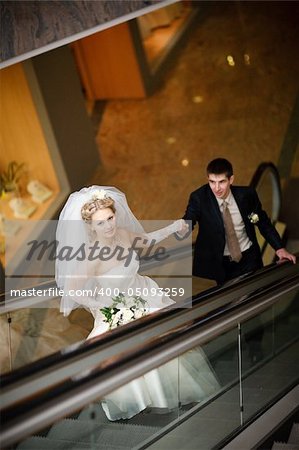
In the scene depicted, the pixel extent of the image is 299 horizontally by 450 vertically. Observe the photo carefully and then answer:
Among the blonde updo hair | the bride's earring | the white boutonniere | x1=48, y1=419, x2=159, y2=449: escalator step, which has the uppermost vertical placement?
the blonde updo hair

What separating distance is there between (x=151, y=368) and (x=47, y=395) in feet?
2.14

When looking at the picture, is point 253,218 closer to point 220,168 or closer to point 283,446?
point 220,168

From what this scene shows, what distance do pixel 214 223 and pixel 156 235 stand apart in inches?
20.6

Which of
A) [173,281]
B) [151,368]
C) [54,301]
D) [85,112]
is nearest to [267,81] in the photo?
[85,112]

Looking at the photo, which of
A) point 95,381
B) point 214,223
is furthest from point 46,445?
point 214,223

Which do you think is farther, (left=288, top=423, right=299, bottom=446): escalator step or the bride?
the bride

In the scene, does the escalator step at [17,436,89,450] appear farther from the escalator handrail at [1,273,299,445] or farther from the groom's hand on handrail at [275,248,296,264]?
the groom's hand on handrail at [275,248,296,264]

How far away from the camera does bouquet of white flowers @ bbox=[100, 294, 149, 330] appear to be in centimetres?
539

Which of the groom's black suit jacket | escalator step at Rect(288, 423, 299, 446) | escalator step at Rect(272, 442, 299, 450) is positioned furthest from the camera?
the groom's black suit jacket

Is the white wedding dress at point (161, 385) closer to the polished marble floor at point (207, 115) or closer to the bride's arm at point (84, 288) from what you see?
the bride's arm at point (84, 288)

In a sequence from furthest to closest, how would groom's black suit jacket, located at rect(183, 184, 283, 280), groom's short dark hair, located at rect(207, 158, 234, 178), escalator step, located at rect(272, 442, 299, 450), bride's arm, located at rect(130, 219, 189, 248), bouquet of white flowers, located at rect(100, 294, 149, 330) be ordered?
groom's black suit jacket, located at rect(183, 184, 283, 280) < groom's short dark hair, located at rect(207, 158, 234, 178) < bride's arm, located at rect(130, 219, 189, 248) < bouquet of white flowers, located at rect(100, 294, 149, 330) < escalator step, located at rect(272, 442, 299, 450)

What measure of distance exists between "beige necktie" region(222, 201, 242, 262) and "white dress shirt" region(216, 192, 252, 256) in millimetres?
29

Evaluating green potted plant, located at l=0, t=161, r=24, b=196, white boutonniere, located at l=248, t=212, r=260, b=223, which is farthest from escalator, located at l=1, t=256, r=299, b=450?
green potted plant, located at l=0, t=161, r=24, b=196

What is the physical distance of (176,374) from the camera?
4.44m
